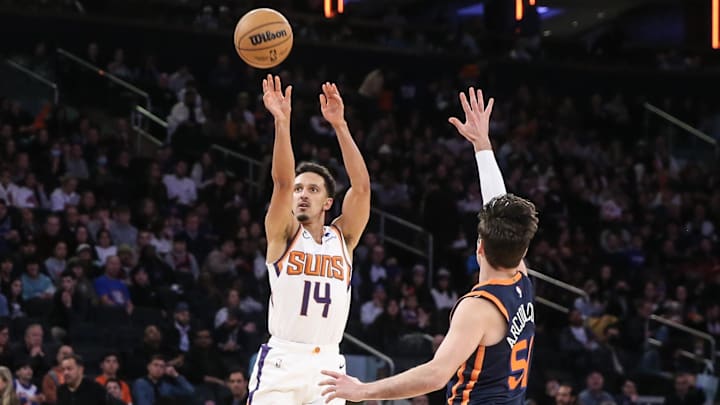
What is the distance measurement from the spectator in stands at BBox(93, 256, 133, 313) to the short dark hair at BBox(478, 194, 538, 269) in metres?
8.94

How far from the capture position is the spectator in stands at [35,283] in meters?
13.0

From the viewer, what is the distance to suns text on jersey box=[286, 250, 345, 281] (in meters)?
7.21

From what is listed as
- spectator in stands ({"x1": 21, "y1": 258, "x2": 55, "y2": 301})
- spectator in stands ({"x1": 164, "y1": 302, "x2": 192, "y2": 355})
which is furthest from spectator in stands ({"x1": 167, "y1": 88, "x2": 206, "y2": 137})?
spectator in stands ({"x1": 21, "y1": 258, "x2": 55, "y2": 301})

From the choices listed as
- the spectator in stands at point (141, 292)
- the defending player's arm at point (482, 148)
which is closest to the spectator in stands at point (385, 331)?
the spectator in stands at point (141, 292)

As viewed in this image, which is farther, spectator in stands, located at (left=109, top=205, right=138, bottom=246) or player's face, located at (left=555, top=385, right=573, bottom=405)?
spectator in stands, located at (left=109, top=205, right=138, bottom=246)

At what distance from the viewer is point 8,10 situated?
64.3ft

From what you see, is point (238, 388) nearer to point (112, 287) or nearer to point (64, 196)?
point (112, 287)

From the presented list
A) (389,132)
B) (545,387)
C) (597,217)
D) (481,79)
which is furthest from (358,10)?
(545,387)

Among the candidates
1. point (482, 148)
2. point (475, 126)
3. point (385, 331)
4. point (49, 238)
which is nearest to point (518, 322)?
point (482, 148)

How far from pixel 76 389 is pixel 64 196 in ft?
13.6

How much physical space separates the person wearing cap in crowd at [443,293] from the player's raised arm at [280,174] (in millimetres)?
8889

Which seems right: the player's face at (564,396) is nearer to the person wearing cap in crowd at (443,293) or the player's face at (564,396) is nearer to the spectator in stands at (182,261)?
the person wearing cap in crowd at (443,293)

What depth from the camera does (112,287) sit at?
1341cm

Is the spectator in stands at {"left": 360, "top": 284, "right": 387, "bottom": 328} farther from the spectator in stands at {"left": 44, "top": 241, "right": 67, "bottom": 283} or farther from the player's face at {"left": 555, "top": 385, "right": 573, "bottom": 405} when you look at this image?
the spectator in stands at {"left": 44, "top": 241, "right": 67, "bottom": 283}
